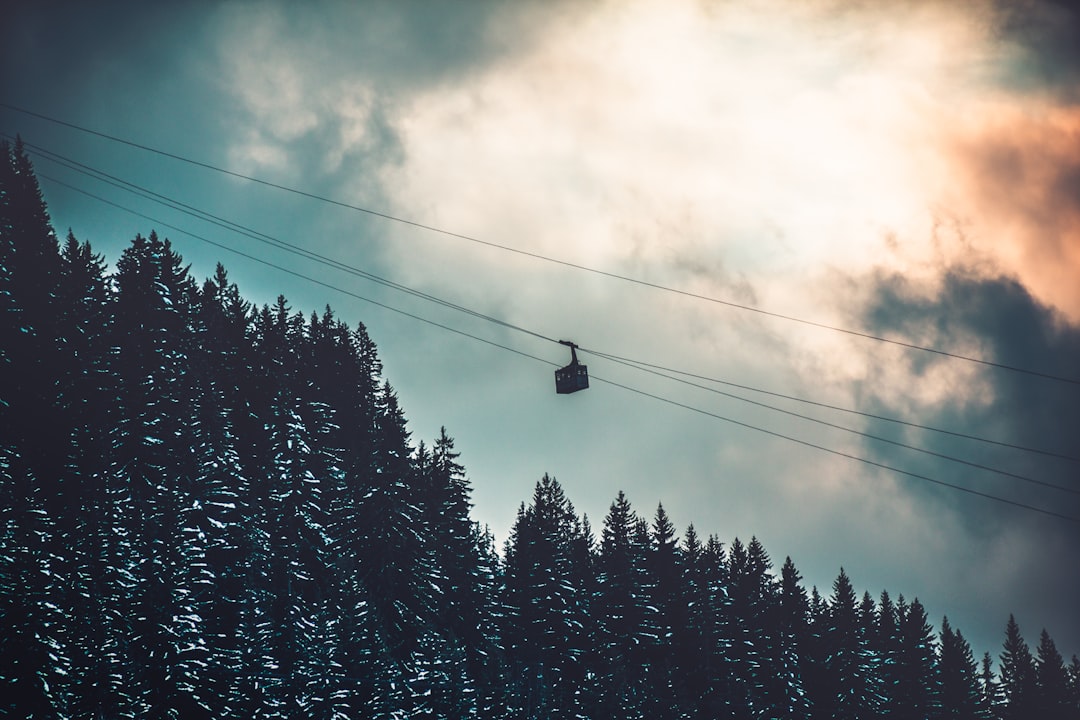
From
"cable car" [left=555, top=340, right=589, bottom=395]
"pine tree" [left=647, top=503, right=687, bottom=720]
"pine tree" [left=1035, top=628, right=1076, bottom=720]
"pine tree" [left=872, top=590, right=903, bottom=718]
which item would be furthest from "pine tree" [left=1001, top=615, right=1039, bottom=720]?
"cable car" [left=555, top=340, right=589, bottom=395]

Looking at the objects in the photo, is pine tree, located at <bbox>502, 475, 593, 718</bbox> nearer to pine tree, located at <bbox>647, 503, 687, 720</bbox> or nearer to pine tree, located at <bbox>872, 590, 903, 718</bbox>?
pine tree, located at <bbox>647, 503, 687, 720</bbox>

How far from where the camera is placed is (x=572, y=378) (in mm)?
56250

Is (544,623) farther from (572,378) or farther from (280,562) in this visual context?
(572,378)

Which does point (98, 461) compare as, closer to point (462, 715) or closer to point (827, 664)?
point (462, 715)

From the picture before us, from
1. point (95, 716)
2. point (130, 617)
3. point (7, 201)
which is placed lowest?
point (95, 716)

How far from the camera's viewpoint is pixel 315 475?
75.4 m

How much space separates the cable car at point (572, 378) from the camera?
2203 inches

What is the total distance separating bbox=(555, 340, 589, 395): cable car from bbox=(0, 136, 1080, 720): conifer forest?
18.5m

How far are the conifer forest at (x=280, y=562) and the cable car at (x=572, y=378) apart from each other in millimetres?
18505

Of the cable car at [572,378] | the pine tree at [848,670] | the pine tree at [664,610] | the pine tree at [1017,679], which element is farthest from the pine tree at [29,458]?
the pine tree at [1017,679]

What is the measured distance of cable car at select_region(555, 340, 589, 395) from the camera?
5597cm

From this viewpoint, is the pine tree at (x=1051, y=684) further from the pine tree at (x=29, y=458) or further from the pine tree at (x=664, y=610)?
the pine tree at (x=29, y=458)

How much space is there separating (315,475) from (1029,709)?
99.8 metres

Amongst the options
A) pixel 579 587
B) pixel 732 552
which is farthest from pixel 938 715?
pixel 579 587
